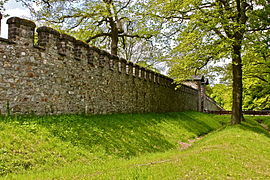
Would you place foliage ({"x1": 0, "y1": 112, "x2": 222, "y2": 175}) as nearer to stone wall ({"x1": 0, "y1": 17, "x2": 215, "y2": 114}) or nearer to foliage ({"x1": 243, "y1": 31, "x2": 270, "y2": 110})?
stone wall ({"x1": 0, "y1": 17, "x2": 215, "y2": 114})

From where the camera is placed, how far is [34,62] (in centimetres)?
971

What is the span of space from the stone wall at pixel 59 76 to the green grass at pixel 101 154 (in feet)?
2.18

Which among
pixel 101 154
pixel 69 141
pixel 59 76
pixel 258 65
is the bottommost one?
pixel 101 154

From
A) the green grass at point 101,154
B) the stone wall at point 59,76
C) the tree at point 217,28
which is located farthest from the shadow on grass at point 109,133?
the tree at point 217,28

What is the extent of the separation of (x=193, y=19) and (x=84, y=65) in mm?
7509

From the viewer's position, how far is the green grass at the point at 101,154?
6387 mm

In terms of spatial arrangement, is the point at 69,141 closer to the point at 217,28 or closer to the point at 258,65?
the point at 217,28

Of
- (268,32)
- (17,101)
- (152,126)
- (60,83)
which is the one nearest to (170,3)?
(268,32)

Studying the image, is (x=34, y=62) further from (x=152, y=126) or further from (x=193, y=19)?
(x=193, y=19)

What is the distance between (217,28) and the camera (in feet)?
52.3

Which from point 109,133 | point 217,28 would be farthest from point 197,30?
point 109,133

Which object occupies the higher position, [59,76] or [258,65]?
[258,65]

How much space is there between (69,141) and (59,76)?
118 inches

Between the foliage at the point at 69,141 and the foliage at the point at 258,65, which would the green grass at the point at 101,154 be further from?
the foliage at the point at 258,65
